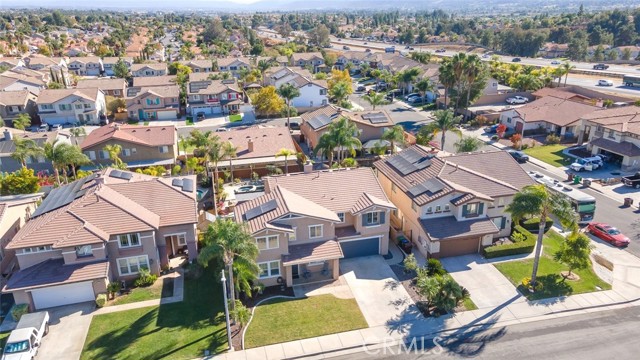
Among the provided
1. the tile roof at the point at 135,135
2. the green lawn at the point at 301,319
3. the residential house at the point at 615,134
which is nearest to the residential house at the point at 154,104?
the tile roof at the point at 135,135

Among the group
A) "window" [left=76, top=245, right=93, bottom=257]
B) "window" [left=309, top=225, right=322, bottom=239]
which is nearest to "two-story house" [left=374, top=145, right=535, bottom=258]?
"window" [left=309, top=225, right=322, bottom=239]

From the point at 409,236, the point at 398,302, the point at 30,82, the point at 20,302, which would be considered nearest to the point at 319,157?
the point at 409,236

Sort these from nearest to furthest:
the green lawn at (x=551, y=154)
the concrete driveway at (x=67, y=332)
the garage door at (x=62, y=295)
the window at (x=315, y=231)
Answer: the concrete driveway at (x=67, y=332), the garage door at (x=62, y=295), the window at (x=315, y=231), the green lawn at (x=551, y=154)

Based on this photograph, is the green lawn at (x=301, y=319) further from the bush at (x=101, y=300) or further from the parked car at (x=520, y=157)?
the parked car at (x=520, y=157)

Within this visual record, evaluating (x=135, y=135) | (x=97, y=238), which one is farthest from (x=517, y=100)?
(x=97, y=238)

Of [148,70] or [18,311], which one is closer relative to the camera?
[18,311]

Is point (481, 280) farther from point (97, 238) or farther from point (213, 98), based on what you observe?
point (213, 98)
